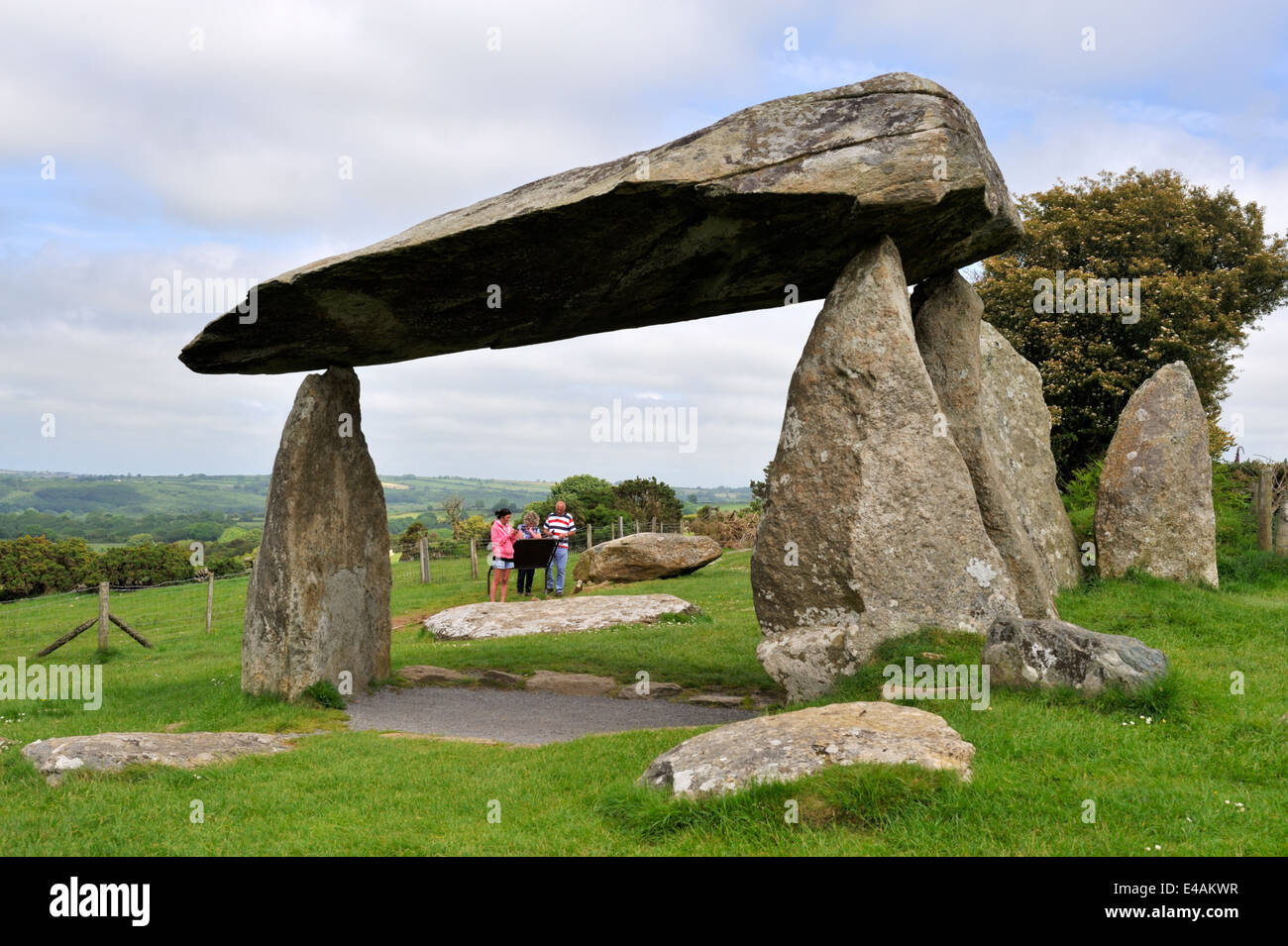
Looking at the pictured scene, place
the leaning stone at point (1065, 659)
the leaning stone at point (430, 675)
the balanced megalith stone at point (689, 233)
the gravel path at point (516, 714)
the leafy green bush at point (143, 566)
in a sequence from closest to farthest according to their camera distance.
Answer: the leaning stone at point (1065, 659) < the balanced megalith stone at point (689, 233) < the gravel path at point (516, 714) < the leaning stone at point (430, 675) < the leafy green bush at point (143, 566)

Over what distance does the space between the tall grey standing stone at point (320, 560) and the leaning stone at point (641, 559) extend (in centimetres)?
1206

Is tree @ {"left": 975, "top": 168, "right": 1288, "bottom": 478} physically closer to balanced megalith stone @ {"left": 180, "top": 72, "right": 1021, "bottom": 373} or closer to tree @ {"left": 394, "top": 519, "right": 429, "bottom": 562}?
balanced megalith stone @ {"left": 180, "top": 72, "right": 1021, "bottom": 373}

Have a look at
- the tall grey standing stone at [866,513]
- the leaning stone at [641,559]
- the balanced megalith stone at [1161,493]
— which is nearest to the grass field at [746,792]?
the tall grey standing stone at [866,513]

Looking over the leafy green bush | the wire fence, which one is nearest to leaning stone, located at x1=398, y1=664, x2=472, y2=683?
the wire fence

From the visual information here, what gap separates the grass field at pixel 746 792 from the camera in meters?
5.47

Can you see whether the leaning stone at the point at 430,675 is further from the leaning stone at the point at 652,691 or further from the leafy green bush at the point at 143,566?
the leafy green bush at the point at 143,566

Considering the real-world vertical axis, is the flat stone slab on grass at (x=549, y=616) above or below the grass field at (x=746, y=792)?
below

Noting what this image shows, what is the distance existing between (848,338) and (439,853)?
6.40 metres

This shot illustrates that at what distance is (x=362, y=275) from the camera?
10.1m

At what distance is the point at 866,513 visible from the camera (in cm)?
915

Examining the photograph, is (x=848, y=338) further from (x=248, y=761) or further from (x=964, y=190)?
(x=248, y=761)

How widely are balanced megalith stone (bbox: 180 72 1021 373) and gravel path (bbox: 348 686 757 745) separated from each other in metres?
4.84

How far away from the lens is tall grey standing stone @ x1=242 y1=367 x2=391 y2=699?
11594 millimetres
